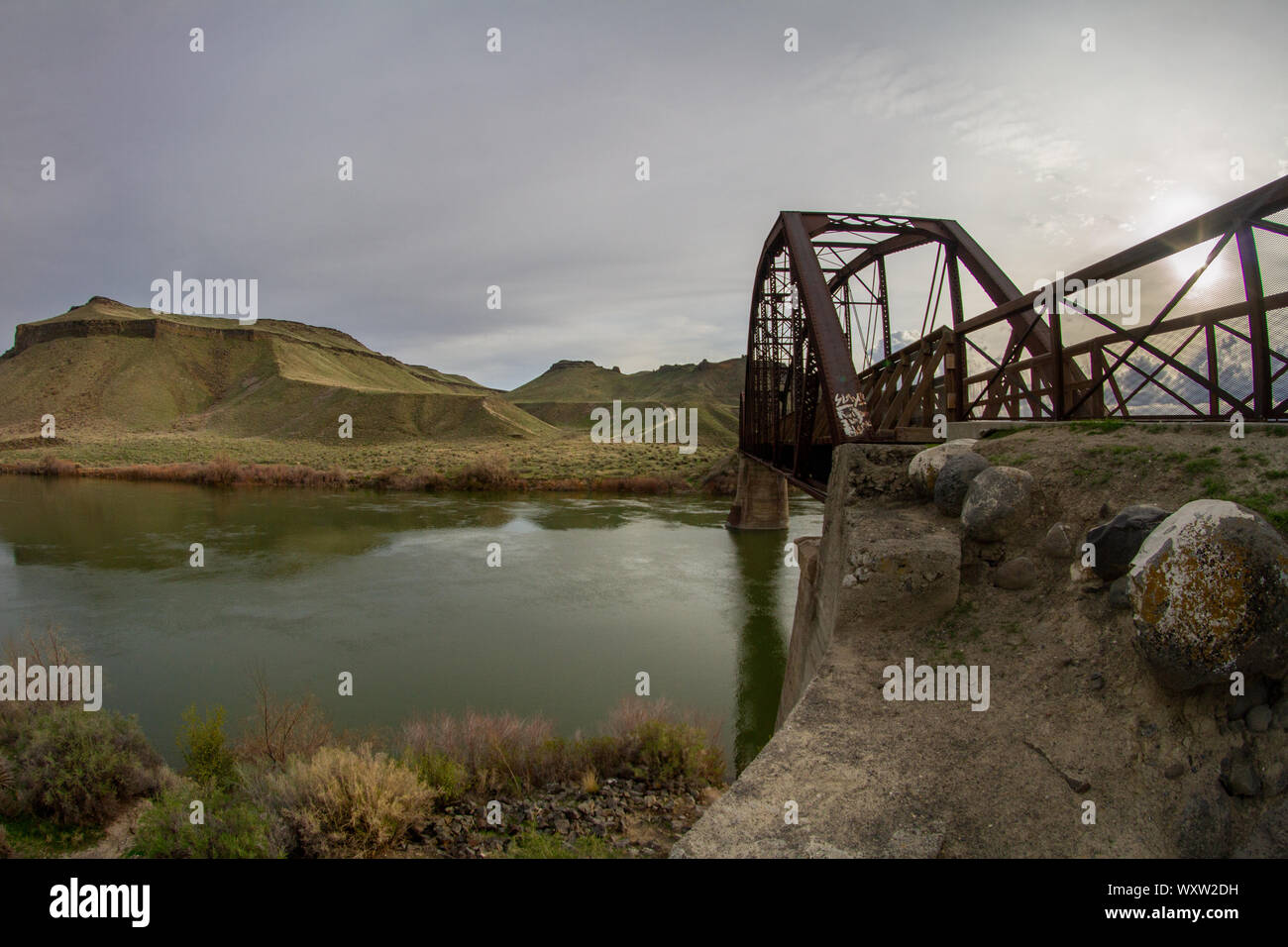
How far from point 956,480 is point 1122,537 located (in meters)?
1.44

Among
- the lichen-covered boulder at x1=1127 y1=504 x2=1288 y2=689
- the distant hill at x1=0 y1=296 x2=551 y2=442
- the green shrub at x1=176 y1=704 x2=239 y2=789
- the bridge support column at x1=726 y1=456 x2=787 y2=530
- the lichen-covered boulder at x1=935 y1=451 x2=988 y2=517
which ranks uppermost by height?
the distant hill at x1=0 y1=296 x2=551 y2=442

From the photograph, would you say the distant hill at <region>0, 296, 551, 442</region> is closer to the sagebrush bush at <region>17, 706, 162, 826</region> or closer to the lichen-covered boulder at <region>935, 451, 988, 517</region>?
the sagebrush bush at <region>17, 706, 162, 826</region>

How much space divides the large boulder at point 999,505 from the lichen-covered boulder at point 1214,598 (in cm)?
141

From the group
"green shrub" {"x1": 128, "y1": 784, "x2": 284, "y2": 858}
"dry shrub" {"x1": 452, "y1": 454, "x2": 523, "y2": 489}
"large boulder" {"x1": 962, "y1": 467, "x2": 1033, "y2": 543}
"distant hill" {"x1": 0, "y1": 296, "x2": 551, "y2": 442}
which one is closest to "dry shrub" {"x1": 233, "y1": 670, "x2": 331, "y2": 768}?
"green shrub" {"x1": 128, "y1": 784, "x2": 284, "y2": 858}

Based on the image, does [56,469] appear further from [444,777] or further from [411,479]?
[444,777]

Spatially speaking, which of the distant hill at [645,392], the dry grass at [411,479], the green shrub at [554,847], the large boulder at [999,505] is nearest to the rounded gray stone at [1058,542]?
the large boulder at [999,505]

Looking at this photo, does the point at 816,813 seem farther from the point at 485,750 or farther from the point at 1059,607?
the point at 485,750

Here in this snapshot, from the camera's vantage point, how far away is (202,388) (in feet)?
334

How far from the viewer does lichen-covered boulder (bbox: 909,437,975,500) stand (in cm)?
530

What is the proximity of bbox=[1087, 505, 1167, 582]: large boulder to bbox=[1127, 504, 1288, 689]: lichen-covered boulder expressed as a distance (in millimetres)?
543

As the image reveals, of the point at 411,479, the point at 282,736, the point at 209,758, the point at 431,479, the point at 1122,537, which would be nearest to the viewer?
the point at 1122,537

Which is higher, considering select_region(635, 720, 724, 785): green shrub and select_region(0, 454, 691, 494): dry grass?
select_region(0, 454, 691, 494): dry grass

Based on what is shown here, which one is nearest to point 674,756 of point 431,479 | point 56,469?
point 431,479

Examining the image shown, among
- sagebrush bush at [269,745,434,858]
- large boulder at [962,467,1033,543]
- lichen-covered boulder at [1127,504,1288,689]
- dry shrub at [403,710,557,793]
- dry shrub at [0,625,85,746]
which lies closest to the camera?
lichen-covered boulder at [1127,504,1288,689]
